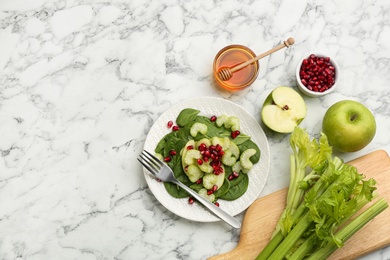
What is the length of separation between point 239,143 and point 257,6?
658 mm

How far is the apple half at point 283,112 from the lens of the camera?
2336mm

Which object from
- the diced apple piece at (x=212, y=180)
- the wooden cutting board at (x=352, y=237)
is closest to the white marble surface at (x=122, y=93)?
the wooden cutting board at (x=352, y=237)

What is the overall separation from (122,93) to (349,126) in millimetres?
984

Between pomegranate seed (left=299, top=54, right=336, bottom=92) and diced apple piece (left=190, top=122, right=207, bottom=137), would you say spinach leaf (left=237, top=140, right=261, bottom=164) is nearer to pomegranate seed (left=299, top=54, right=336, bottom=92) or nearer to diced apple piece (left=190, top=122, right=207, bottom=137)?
diced apple piece (left=190, top=122, right=207, bottom=137)

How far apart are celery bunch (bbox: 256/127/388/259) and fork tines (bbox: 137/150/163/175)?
1.79 feet

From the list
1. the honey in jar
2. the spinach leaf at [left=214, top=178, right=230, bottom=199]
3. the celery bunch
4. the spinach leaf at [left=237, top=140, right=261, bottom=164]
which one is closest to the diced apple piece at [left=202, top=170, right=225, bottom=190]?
the spinach leaf at [left=214, top=178, right=230, bottom=199]

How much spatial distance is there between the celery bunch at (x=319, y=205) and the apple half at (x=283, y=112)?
0.06m

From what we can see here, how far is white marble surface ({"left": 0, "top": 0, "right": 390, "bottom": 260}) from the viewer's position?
2.40m

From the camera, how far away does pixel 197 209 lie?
234 cm

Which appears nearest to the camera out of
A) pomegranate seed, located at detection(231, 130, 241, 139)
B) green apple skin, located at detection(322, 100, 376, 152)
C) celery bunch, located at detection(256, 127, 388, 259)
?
celery bunch, located at detection(256, 127, 388, 259)

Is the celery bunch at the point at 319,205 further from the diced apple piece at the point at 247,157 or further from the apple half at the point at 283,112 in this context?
the diced apple piece at the point at 247,157

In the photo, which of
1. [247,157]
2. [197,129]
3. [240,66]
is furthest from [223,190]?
[240,66]

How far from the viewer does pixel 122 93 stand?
8.16ft

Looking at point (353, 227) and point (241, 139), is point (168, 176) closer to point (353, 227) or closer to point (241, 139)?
point (241, 139)
